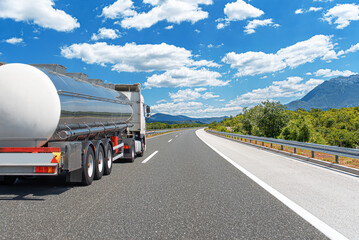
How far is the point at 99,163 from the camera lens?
25.1ft

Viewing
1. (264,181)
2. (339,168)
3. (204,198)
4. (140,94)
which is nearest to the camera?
(204,198)

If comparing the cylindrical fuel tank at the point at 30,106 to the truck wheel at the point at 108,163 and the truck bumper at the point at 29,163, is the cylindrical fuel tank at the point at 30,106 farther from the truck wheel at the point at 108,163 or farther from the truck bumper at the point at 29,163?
the truck wheel at the point at 108,163

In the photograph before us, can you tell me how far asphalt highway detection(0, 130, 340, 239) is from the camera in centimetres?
355

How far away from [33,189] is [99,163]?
1804 millimetres

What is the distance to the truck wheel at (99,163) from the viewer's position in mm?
7238

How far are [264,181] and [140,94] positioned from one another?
25.4 feet

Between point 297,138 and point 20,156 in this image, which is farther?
point 297,138

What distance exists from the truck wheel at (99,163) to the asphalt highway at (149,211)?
1.01 feet

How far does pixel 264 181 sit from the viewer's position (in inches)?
272

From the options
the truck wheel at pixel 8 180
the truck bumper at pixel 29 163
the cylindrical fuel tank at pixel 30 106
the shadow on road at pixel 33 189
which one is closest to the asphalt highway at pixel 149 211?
the shadow on road at pixel 33 189

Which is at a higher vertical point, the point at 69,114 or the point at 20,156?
the point at 69,114

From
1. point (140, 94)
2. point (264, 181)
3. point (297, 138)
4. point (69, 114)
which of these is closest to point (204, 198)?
point (264, 181)

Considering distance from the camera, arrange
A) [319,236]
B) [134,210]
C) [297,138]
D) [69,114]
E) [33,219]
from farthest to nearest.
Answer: [297,138], [69,114], [134,210], [33,219], [319,236]

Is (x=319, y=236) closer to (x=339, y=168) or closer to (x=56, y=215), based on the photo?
(x=56, y=215)
